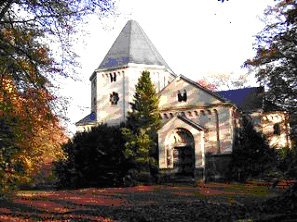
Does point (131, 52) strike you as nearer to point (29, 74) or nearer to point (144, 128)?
point (144, 128)

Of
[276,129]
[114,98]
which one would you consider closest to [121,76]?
Result: [114,98]

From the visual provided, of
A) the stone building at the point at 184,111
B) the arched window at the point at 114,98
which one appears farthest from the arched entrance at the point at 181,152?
the arched window at the point at 114,98

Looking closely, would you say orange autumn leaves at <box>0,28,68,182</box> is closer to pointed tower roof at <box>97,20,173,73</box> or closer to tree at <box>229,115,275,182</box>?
tree at <box>229,115,275,182</box>

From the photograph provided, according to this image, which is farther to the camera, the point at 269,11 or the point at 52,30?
the point at 269,11

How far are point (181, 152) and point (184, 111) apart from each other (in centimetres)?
348

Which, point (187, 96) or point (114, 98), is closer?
point (187, 96)

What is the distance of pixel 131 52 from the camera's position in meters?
34.3

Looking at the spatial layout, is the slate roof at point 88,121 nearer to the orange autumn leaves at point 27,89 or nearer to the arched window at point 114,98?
the arched window at point 114,98

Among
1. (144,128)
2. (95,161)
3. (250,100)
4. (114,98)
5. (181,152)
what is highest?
(114,98)

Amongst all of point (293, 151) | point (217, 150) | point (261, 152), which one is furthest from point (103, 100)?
point (293, 151)

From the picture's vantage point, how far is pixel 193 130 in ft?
83.5

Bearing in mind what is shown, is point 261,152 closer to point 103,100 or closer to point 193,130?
point 193,130

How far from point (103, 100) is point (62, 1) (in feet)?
83.8

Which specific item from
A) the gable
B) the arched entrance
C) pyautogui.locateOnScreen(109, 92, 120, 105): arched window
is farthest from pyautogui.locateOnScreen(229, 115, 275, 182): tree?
pyautogui.locateOnScreen(109, 92, 120, 105): arched window
